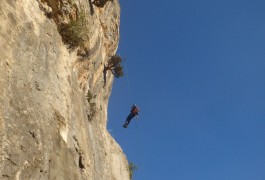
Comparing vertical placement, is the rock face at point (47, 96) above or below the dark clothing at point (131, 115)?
below

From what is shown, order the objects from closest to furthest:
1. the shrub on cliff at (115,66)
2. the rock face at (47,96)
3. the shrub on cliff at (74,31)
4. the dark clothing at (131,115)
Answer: the rock face at (47,96) → the shrub on cliff at (74,31) → the shrub on cliff at (115,66) → the dark clothing at (131,115)

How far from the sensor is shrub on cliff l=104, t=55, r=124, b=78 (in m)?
24.8

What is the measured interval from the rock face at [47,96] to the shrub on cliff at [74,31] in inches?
7.9

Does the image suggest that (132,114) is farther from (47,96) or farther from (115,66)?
(47,96)

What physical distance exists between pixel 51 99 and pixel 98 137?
23.2ft

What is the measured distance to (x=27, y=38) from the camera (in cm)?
1352

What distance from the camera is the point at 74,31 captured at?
17719 millimetres

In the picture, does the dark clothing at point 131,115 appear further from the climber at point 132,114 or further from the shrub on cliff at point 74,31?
the shrub on cliff at point 74,31

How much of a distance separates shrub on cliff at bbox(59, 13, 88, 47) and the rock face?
20cm

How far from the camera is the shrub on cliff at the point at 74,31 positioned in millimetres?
17375

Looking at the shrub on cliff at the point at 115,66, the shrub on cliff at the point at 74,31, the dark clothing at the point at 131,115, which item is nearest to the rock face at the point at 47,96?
the shrub on cliff at the point at 74,31

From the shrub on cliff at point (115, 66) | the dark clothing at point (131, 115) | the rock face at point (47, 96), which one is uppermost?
the dark clothing at point (131, 115)

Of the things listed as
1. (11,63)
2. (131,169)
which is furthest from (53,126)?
(131,169)

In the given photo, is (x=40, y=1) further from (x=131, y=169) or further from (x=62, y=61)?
(x=131, y=169)
